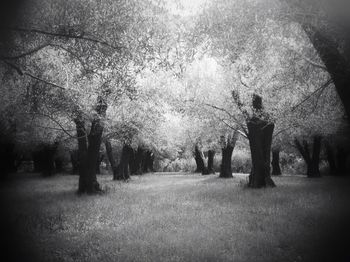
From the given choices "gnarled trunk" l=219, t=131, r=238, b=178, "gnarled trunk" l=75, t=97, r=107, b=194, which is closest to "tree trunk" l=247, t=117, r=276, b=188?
"gnarled trunk" l=75, t=97, r=107, b=194

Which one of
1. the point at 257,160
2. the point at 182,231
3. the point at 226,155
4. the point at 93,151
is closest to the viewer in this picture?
the point at 182,231

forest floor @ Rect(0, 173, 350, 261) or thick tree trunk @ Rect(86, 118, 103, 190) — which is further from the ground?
thick tree trunk @ Rect(86, 118, 103, 190)

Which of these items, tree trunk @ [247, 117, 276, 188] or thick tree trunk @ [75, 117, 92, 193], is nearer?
thick tree trunk @ [75, 117, 92, 193]

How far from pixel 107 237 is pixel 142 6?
7.52m

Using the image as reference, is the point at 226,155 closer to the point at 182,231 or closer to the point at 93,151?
the point at 93,151

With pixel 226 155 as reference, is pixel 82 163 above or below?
below

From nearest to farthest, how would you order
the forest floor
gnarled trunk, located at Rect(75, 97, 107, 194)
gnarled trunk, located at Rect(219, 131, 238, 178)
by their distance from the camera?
1. the forest floor
2. gnarled trunk, located at Rect(75, 97, 107, 194)
3. gnarled trunk, located at Rect(219, 131, 238, 178)

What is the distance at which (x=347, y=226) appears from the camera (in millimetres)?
9008

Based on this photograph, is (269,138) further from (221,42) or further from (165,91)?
(221,42)

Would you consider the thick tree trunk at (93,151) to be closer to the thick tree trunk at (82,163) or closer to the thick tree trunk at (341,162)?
the thick tree trunk at (82,163)

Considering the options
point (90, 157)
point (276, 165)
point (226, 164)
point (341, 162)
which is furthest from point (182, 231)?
point (276, 165)

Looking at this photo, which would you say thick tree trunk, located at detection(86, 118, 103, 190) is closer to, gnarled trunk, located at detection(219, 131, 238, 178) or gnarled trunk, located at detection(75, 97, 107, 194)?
gnarled trunk, located at detection(75, 97, 107, 194)

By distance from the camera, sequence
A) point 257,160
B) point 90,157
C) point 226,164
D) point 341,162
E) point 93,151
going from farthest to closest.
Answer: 1. point 341,162
2. point 226,164
3. point 257,160
4. point 93,151
5. point 90,157

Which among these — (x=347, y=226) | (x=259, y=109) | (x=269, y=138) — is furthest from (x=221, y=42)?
(x=269, y=138)
